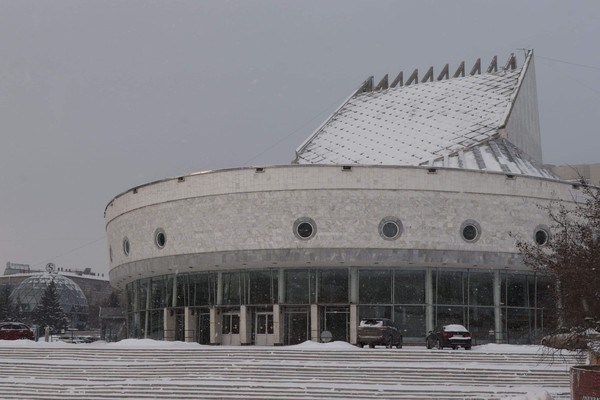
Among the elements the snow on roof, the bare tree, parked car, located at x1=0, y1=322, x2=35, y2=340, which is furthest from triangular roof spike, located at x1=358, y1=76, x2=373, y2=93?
the bare tree

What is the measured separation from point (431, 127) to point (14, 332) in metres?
30.1

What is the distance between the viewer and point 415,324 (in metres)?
41.6

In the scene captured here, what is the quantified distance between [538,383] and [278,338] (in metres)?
17.7

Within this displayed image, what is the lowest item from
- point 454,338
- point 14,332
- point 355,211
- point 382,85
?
point 14,332

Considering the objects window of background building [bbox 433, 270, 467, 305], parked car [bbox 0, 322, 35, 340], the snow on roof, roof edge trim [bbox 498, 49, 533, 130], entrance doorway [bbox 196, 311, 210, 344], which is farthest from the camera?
roof edge trim [bbox 498, 49, 533, 130]

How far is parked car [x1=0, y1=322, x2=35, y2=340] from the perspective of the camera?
144ft

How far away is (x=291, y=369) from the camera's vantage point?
28.4 meters

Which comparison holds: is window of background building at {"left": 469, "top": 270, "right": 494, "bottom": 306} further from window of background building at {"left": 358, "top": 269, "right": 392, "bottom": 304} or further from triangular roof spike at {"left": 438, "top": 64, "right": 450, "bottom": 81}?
triangular roof spike at {"left": 438, "top": 64, "right": 450, "bottom": 81}

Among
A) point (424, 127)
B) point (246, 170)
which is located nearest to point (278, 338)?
point (246, 170)

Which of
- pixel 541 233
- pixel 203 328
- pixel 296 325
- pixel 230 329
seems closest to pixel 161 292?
pixel 203 328

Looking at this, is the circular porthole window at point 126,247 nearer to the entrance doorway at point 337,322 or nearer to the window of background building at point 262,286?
the window of background building at point 262,286

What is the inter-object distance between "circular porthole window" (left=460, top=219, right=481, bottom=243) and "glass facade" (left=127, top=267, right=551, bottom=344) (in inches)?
78.8

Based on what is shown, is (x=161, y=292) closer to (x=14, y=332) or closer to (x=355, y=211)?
(x=14, y=332)

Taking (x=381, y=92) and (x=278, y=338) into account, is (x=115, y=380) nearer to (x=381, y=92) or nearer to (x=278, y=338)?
(x=278, y=338)
